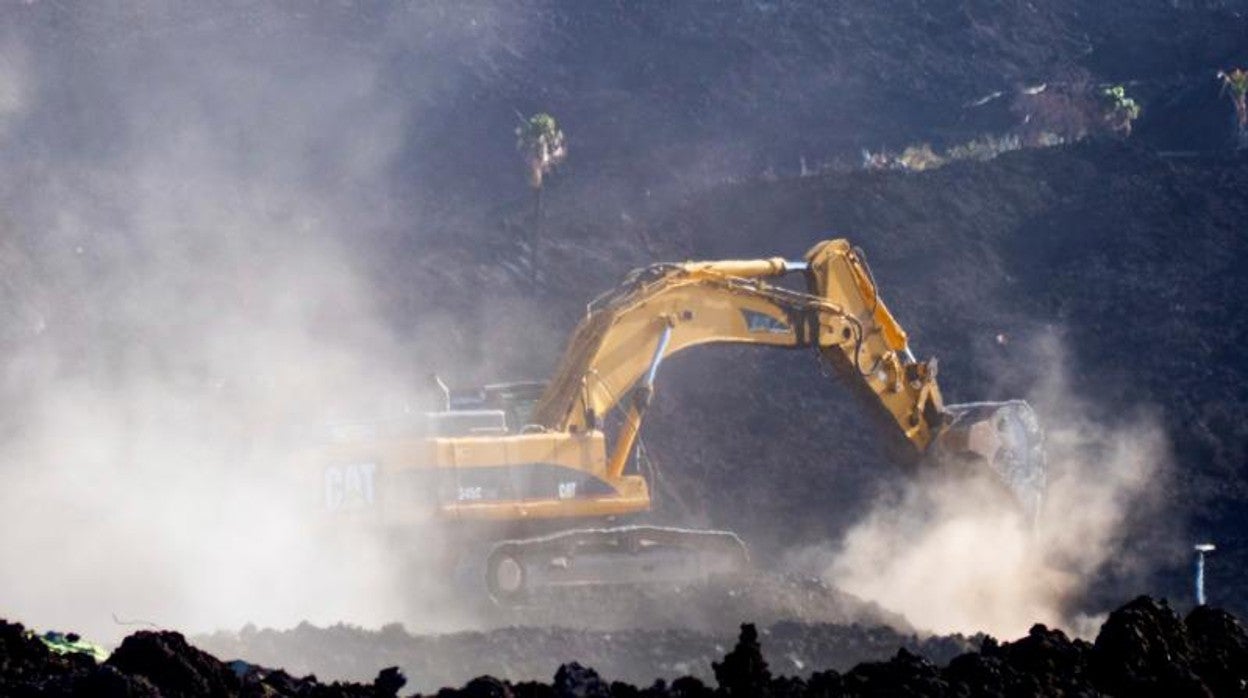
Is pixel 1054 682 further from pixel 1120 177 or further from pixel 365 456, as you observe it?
pixel 1120 177

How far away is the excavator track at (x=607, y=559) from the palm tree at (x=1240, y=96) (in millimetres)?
→ 29724

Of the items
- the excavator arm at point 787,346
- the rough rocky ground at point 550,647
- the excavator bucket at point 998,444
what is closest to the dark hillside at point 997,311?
the excavator bucket at point 998,444

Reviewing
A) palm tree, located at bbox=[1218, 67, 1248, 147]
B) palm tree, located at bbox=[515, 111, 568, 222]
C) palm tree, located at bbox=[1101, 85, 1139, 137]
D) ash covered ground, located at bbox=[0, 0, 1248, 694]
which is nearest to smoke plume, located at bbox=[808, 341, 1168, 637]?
ash covered ground, located at bbox=[0, 0, 1248, 694]

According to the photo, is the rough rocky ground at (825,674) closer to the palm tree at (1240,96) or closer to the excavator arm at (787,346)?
the excavator arm at (787,346)

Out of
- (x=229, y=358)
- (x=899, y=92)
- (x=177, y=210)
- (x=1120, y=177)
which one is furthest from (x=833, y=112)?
(x=229, y=358)

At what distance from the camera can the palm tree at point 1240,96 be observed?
164 ft

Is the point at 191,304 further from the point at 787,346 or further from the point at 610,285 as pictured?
the point at 787,346

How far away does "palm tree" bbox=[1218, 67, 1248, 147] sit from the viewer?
50094 mm

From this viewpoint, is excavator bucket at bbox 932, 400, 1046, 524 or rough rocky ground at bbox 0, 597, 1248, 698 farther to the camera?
excavator bucket at bbox 932, 400, 1046, 524

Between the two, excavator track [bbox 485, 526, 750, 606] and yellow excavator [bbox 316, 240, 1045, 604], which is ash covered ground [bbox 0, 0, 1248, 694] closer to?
excavator track [bbox 485, 526, 750, 606]

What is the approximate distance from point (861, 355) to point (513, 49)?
124ft

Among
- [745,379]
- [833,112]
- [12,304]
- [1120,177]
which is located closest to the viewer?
[745,379]

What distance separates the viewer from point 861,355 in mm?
24562

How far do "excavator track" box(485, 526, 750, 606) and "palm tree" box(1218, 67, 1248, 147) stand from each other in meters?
29.7
